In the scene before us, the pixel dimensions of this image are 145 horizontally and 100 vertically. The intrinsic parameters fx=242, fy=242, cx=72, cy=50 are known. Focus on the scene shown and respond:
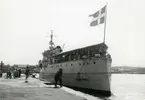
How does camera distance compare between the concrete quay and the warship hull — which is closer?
the concrete quay

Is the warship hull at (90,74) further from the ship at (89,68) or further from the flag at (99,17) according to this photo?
the flag at (99,17)

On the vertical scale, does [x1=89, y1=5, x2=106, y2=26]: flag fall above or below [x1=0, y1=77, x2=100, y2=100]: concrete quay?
above

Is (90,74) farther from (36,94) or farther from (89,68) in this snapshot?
(36,94)

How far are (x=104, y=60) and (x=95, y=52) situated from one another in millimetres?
2588

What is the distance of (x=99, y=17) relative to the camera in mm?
26125

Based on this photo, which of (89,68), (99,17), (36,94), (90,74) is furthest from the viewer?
(89,68)

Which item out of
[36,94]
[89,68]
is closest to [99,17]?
[89,68]

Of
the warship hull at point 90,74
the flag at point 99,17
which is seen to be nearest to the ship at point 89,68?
the warship hull at point 90,74

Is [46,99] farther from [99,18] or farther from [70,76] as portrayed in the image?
[70,76]

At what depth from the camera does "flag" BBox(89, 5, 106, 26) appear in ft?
84.3

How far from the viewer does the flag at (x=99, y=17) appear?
2569cm

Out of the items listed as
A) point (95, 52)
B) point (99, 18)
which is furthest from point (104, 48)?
point (99, 18)

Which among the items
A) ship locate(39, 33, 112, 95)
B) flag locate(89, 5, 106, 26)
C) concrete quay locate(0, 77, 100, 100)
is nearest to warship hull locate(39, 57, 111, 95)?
ship locate(39, 33, 112, 95)

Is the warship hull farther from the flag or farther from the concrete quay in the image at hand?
the concrete quay
